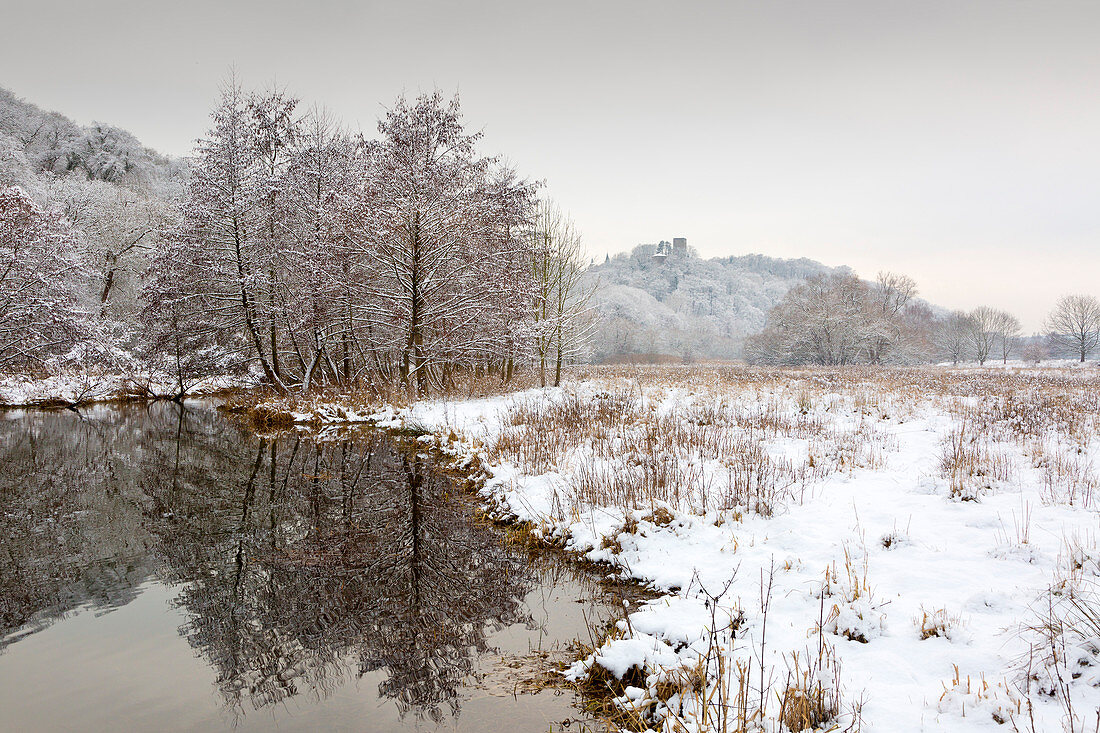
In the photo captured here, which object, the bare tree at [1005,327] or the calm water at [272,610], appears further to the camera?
the bare tree at [1005,327]

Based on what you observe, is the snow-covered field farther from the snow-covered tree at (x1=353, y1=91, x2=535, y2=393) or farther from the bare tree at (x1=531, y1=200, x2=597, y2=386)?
the bare tree at (x1=531, y1=200, x2=597, y2=386)

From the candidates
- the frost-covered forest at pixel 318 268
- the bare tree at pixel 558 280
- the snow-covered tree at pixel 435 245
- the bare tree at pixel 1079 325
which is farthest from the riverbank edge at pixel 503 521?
the bare tree at pixel 1079 325

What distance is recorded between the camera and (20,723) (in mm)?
3121

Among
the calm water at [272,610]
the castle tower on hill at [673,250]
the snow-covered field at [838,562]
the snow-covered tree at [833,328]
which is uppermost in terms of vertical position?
the castle tower on hill at [673,250]

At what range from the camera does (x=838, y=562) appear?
459 cm

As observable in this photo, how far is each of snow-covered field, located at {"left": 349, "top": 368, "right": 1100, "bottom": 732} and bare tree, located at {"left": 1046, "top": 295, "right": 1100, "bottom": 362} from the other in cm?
7065

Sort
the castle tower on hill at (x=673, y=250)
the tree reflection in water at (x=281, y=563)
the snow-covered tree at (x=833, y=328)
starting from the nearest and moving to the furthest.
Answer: the tree reflection in water at (x=281, y=563) < the snow-covered tree at (x=833, y=328) < the castle tower on hill at (x=673, y=250)

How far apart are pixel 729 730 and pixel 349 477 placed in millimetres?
7925

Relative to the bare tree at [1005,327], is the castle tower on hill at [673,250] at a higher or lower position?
higher

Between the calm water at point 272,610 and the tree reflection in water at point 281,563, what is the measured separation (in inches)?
0.8

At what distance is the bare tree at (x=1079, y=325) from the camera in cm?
5922

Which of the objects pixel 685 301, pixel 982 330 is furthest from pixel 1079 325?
pixel 685 301

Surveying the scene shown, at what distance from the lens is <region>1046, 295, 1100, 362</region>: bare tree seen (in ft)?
194

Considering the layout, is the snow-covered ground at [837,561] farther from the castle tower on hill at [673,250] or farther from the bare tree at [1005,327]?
the castle tower on hill at [673,250]
